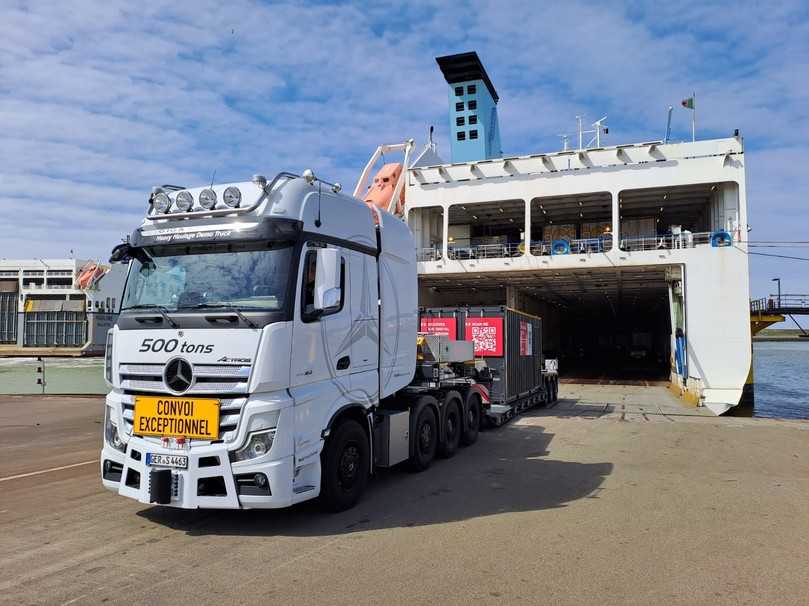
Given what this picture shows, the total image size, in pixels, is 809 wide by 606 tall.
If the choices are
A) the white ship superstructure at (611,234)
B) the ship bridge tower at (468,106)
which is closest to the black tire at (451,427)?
the white ship superstructure at (611,234)

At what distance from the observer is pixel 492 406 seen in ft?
44.5

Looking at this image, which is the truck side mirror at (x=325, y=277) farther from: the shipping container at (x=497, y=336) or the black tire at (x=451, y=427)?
the shipping container at (x=497, y=336)

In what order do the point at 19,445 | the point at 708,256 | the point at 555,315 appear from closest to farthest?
the point at 19,445 < the point at 708,256 < the point at 555,315

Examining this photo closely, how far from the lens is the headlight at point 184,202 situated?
6.23 metres

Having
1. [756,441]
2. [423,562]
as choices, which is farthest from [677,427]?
[423,562]

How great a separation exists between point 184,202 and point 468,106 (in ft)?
114

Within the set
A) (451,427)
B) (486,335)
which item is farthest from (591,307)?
(451,427)

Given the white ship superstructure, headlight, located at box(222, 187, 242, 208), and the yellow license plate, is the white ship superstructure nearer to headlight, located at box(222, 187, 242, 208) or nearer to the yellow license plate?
headlight, located at box(222, 187, 242, 208)

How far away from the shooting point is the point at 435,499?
22.9ft

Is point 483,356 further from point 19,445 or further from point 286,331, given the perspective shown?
point 19,445

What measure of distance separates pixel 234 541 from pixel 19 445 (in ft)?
27.1

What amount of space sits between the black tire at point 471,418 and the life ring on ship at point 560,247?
58.3 ft

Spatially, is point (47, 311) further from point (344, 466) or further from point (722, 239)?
point (344, 466)

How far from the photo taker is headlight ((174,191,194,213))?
6.23 meters
